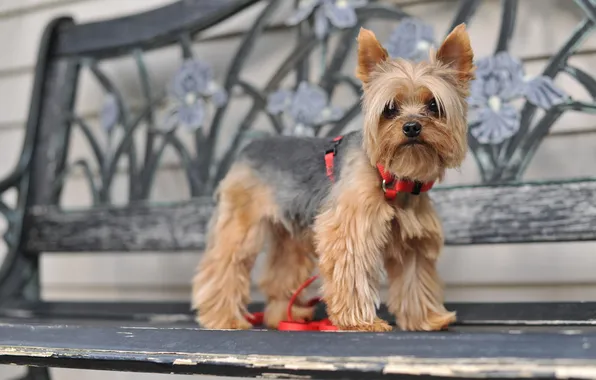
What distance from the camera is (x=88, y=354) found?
1.22 metres

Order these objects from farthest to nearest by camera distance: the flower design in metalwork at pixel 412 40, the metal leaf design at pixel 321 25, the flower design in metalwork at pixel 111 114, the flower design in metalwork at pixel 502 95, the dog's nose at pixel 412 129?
the flower design in metalwork at pixel 111 114 < the metal leaf design at pixel 321 25 < the flower design in metalwork at pixel 412 40 < the flower design in metalwork at pixel 502 95 < the dog's nose at pixel 412 129

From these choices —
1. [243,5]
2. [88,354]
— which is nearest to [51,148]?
[243,5]

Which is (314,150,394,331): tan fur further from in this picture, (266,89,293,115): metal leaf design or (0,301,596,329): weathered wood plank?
(266,89,293,115): metal leaf design

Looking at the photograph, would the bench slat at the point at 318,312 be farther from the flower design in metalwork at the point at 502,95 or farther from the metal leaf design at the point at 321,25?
the metal leaf design at the point at 321,25

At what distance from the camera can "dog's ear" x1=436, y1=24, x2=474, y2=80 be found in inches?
49.2

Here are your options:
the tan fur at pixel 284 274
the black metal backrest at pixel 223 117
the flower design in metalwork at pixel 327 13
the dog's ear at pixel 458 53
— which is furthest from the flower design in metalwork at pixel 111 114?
the dog's ear at pixel 458 53

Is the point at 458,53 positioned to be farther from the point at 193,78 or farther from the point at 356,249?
the point at 193,78

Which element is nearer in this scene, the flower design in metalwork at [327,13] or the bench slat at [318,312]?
the bench slat at [318,312]

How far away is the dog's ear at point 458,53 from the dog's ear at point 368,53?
0.39ft

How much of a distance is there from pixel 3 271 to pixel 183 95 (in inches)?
32.6

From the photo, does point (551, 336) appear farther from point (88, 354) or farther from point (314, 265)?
point (88, 354)

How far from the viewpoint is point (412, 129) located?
1.18 m

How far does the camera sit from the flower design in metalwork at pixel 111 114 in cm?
222

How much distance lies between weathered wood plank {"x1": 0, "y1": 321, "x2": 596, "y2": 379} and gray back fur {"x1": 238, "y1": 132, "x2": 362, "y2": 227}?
342mm
